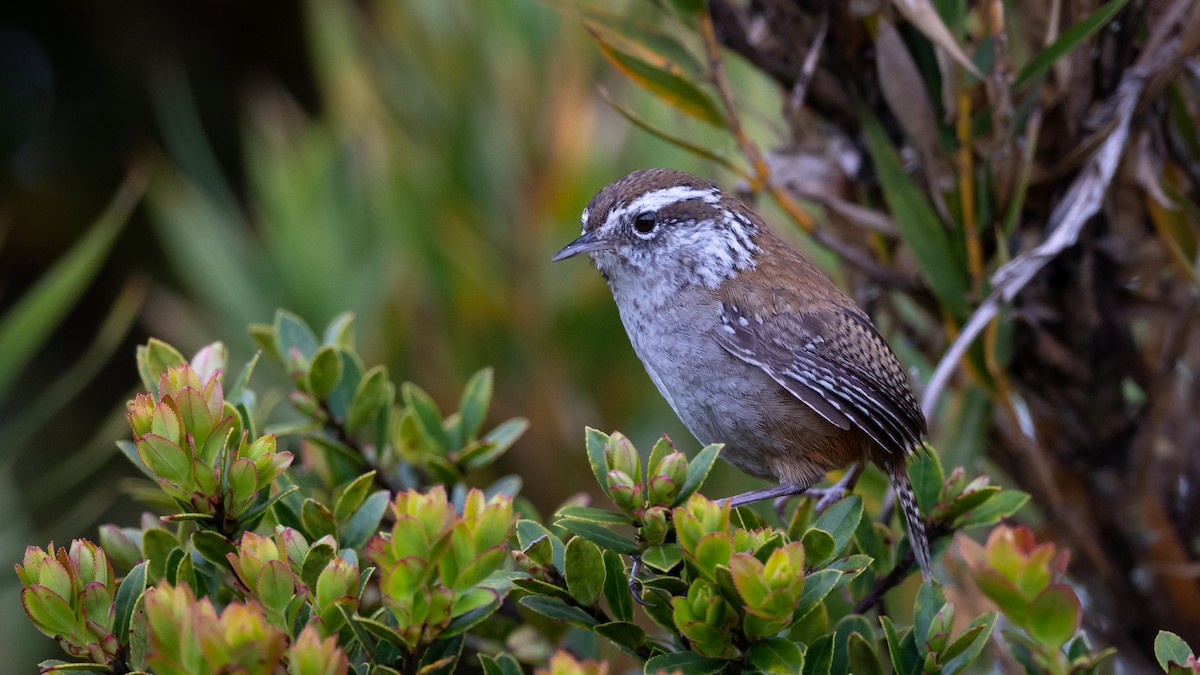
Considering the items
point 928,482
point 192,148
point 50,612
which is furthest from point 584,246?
point 192,148

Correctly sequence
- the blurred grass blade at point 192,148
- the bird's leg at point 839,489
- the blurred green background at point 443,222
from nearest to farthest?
the bird's leg at point 839,489 → the blurred green background at point 443,222 → the blurred grass blade at point 192,148

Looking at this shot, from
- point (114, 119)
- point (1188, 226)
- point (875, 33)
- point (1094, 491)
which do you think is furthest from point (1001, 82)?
point (114, 119)

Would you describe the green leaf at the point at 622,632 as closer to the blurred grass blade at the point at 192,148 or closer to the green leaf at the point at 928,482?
the green leaf at the point at 928,482

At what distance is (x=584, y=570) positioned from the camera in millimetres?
1459

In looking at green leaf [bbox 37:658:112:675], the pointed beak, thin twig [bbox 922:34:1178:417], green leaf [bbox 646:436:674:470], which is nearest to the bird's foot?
thin twig [bbox 922:34:1178:417]

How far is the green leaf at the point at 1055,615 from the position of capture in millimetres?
1169

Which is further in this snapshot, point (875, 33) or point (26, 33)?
point (26, 33)

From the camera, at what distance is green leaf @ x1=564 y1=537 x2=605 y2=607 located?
4.75ft

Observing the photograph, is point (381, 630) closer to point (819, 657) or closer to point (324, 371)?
point (819, 657)

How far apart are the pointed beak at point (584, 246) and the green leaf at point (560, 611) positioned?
3.51 feet

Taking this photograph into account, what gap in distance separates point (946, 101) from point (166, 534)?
4.71 feet

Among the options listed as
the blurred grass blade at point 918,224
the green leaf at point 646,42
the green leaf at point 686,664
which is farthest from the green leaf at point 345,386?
the blurred grass blade at point 918,224

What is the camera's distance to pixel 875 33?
79.0 inches

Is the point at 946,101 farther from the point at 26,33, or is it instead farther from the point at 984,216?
the point at 26,33
